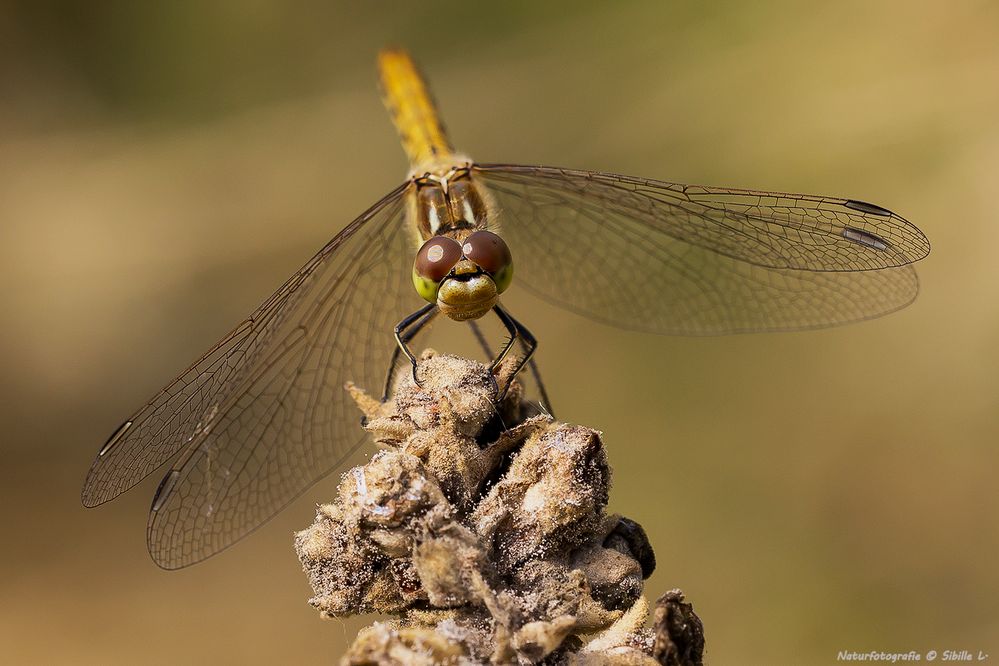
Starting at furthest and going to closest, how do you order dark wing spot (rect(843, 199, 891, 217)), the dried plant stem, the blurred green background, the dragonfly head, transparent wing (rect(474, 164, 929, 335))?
the blurred green background
transparent wing (rect(474, 164, 929, 335))
dark wing spot (rect(843, 199, 891, 217))
the dragonfly head
the dried plant stem

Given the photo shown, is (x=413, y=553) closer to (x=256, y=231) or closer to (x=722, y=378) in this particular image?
(x=722, y=378)

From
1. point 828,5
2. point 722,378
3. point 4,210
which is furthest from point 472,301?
point 4,210

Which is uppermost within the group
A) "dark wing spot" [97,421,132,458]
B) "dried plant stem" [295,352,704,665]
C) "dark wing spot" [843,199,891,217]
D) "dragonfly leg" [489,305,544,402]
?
"dark wing spot" [843,199,891,217]

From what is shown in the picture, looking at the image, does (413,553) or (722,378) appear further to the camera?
(722,378)

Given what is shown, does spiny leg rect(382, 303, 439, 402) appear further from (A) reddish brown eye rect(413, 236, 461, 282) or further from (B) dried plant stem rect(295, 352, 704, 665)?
(B) dried plant stem rect(295, 352, 704, 665)

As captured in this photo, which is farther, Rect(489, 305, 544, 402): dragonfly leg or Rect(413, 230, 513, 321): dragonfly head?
Rect(413, 230, 513, 321): dragonfly head

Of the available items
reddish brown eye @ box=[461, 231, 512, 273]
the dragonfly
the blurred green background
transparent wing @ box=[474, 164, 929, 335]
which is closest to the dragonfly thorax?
the dragonfly
